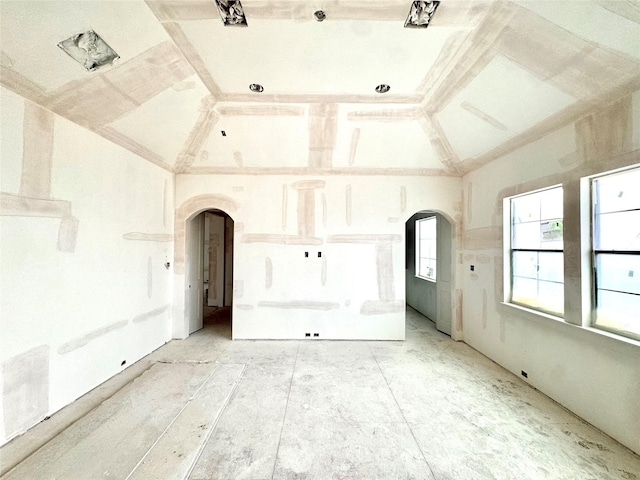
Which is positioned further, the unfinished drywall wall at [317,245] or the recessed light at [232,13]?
the unfinished drywall wall at [317,245]

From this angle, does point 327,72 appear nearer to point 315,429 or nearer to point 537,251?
point 537,251

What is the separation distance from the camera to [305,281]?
440cm

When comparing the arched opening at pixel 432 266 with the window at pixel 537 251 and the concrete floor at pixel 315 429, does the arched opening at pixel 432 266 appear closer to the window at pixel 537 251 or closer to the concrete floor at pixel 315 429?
the window at pixel 537 251

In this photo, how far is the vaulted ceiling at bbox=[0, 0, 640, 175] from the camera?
→ 191 cm

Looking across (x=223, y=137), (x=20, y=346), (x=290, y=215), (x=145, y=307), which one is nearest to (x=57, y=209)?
(x=20, y=346)

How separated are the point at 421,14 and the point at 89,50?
9.31 feet

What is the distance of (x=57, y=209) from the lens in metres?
2.41

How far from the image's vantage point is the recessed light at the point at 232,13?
2018mm

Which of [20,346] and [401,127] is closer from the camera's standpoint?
[20,346]

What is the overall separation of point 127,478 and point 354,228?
12.5 ft

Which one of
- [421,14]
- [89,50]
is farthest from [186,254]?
[421,14]

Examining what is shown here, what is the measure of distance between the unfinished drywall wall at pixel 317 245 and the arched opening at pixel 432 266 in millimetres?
767

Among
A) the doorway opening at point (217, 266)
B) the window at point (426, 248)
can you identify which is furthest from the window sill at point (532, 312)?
the doorway opening at point (217, 266)

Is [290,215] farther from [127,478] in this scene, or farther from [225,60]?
[127,478]
